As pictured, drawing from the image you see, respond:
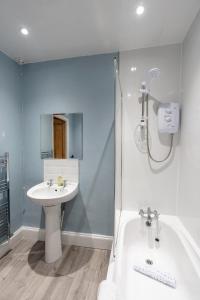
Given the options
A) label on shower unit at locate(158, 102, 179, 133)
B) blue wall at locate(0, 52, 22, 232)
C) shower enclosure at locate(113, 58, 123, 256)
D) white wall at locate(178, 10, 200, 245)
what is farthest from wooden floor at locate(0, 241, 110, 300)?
label on shower unit at locate(158, 102, 179, 133)

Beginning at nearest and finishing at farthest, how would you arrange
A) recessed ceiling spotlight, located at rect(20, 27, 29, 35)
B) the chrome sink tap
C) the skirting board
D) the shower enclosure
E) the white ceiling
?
the white ceiling < recessed ceiling spotlight, located at rect(20, 27, 29, 35) < the shower enclosure < the chrome sink tap < the skirting board

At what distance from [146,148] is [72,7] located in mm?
1575

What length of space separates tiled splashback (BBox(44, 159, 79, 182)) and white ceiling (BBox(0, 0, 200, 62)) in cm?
139

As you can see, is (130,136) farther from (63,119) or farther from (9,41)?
(9,41)

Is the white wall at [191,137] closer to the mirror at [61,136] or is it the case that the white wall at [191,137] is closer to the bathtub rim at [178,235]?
the bathtub rim at [178,235]

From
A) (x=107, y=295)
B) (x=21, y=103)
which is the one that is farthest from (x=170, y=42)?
(x=107, y=295)

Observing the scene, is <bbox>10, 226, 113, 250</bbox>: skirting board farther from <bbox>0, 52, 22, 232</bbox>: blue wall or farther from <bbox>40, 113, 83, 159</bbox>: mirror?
<bbox>40, 113, 83, 159</bbox>: mirror

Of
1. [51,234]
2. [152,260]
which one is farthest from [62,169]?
[152,260]

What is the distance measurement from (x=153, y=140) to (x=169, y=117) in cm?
33

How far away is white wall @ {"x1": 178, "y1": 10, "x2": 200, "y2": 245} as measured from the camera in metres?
1.46

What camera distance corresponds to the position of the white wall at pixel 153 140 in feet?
6.41

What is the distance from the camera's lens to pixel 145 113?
204 centimetres

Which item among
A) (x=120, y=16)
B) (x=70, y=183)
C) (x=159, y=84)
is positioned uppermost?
(x=120, y=16)

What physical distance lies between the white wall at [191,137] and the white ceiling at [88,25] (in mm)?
252
